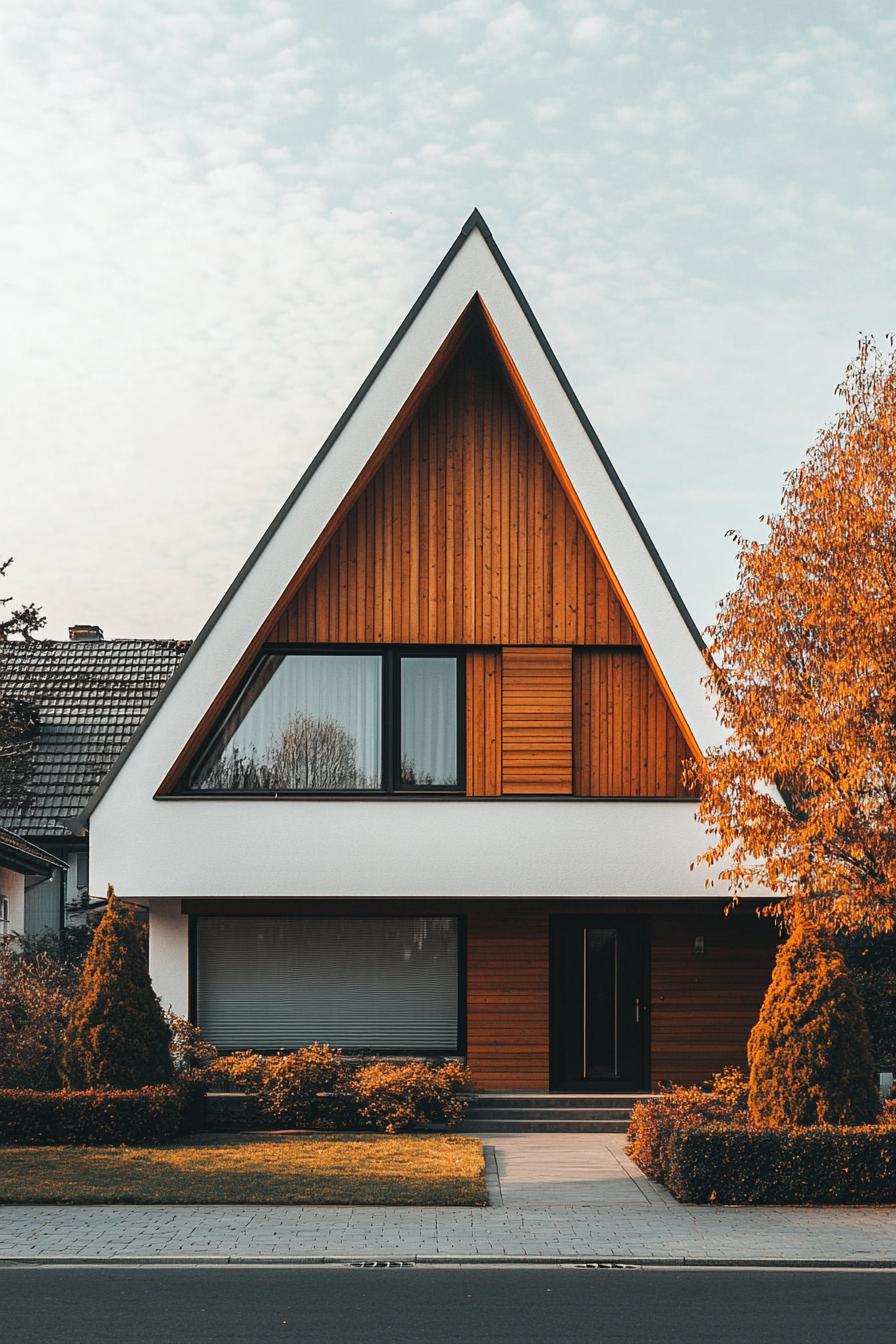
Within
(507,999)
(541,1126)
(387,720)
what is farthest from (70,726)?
(541,1126)

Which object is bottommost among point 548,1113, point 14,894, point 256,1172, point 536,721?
point 548,1113

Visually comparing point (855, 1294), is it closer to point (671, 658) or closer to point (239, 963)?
point (671, 658)

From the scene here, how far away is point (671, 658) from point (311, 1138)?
23.0ft

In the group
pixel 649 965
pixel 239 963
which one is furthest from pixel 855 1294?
pixel 239 963

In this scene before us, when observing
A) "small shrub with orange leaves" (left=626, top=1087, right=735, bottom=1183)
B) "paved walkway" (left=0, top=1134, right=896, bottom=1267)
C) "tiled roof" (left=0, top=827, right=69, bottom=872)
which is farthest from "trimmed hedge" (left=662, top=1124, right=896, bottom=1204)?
"tiled roof" (left=0, top=827, right=69, bottom=872)

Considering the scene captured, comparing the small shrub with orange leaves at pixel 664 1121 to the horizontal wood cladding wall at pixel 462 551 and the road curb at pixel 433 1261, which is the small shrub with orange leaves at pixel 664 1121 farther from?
the horizontal wood cladding wall at pixel 462 551

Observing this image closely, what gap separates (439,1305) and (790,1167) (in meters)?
4.66

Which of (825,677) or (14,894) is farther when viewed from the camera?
(14,894)

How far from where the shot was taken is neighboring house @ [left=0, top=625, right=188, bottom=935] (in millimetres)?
27250

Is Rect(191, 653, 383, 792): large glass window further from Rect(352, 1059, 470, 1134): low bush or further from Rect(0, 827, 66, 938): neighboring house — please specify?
Rect(0, 827, 66, 938): neighboring house

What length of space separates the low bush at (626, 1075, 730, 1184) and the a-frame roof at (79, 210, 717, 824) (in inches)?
168

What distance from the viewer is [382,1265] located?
10273 mm

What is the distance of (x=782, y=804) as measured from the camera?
1594cm

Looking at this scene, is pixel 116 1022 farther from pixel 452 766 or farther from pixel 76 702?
pixel 76 702
